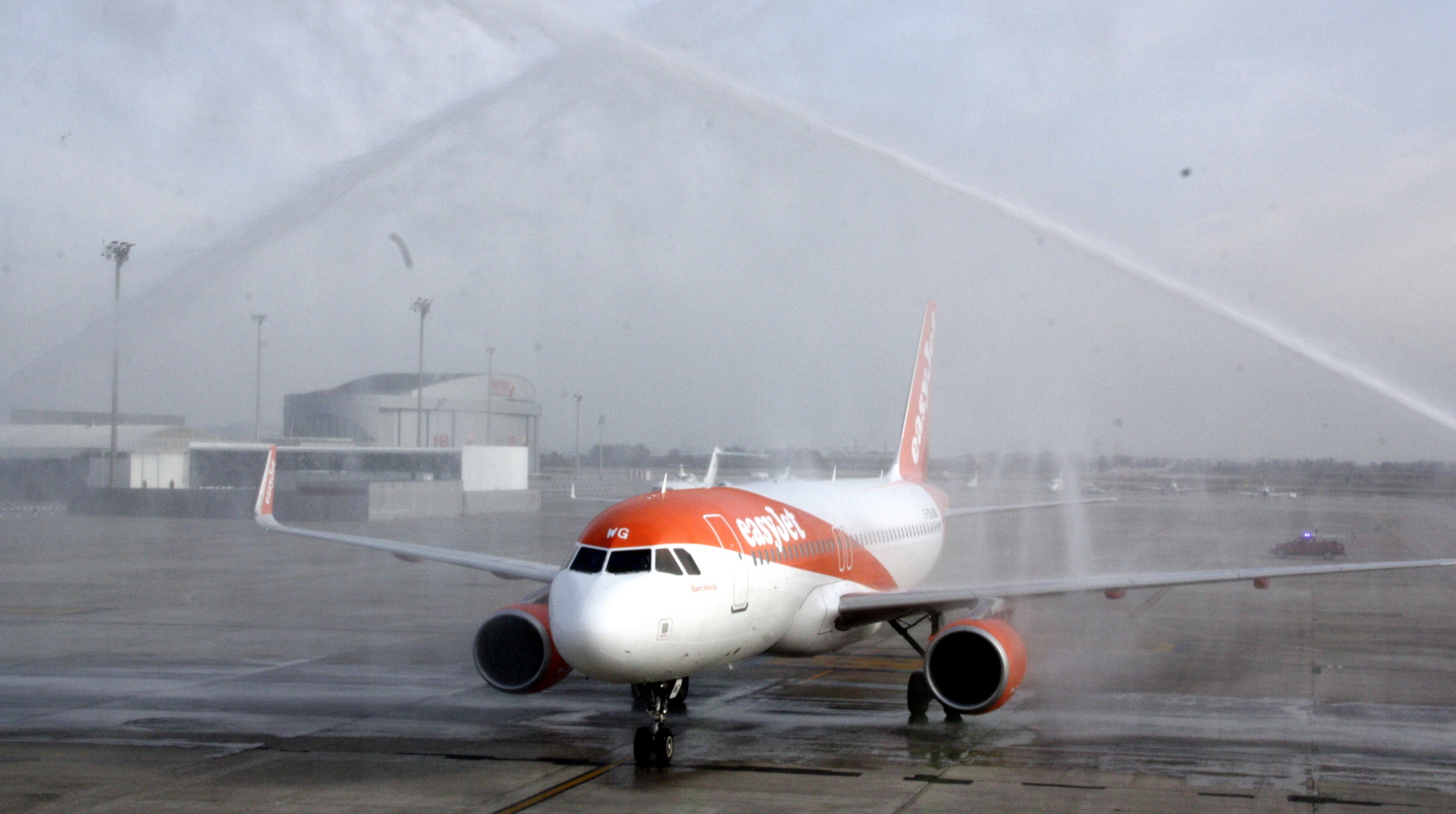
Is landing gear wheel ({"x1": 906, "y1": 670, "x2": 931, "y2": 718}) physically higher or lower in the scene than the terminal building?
lower

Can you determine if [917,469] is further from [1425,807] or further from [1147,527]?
[1147,527]

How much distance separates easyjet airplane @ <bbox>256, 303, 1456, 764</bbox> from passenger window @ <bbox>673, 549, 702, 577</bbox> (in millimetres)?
23

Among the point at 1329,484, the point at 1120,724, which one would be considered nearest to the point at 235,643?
the point at 1120,724

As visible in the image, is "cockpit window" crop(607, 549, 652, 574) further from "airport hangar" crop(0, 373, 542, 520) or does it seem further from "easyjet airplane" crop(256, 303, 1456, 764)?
"airport hangar" crop(0, 373, 542, 520)

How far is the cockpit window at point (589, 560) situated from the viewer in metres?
15.1

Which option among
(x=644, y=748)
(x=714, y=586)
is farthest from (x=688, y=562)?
(x=644, y=748)

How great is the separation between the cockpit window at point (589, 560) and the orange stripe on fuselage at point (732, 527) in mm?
105

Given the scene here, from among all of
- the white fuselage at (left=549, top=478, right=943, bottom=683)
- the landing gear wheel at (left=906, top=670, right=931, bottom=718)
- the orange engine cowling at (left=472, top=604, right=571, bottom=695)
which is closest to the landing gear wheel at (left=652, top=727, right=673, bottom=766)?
the white fuselage at (left=549, top=478, right=943, bottom=683)

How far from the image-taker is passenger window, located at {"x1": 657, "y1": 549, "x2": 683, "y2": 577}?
15.1 m

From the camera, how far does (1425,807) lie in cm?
1363

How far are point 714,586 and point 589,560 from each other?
1652 millimetres

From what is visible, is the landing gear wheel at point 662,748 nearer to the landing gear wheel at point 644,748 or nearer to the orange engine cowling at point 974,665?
the landing gear wheel at point 644,748

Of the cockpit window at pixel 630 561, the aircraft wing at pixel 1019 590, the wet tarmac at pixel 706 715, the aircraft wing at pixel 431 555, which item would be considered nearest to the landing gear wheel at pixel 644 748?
the wet tarmac at pixel 706 715

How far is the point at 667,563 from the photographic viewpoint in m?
15.2
